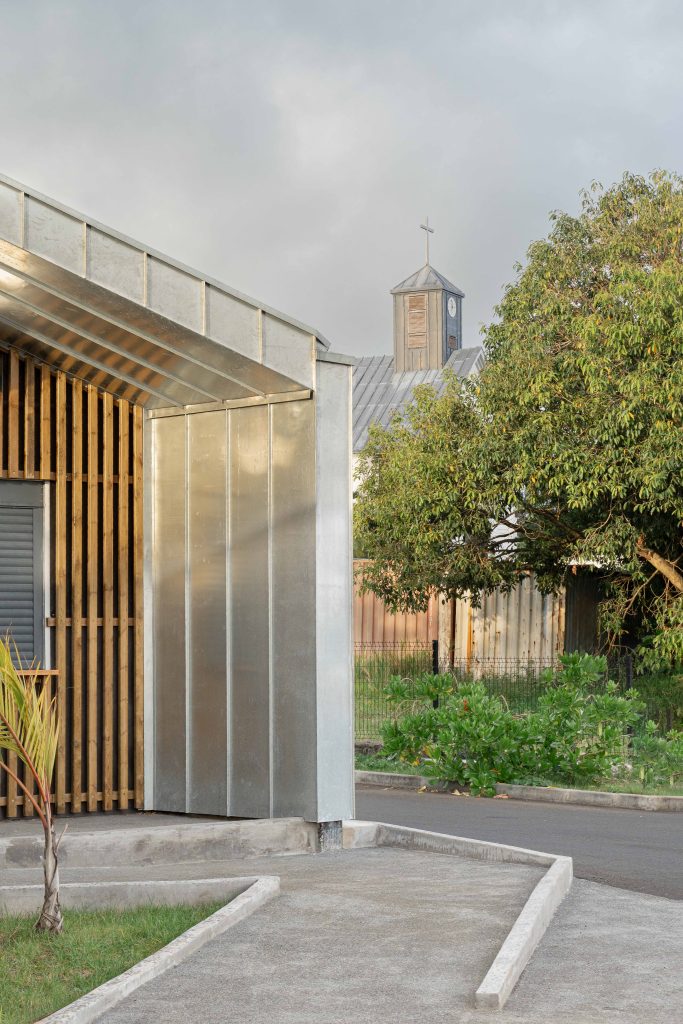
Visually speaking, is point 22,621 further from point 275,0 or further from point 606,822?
point 275,0

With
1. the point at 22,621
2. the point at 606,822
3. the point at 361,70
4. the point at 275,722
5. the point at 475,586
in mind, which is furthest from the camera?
the point at 475,586

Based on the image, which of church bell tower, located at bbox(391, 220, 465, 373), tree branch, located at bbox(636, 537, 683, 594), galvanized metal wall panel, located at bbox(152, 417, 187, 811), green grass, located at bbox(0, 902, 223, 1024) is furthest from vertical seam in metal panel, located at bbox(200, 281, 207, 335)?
church bell tower, located at bbox(391, 220, 465, 373)

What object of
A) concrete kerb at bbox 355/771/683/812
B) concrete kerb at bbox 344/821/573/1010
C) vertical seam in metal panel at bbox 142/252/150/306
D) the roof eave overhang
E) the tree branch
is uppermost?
vertical seam in metal panel at bbox 142/252/150/306

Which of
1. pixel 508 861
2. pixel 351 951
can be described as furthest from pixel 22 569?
pixel 351 951

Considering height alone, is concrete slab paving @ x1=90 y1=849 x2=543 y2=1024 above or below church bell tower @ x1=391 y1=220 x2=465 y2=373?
below

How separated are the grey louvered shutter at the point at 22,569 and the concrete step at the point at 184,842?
1.58 meters

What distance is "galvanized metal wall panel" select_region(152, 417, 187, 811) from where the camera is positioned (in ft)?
35.4

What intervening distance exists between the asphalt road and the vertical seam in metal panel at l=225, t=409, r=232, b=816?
2.66 m

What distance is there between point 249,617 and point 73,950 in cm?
385

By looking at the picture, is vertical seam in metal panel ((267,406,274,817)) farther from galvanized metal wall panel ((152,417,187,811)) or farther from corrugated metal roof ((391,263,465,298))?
corrugated metal roof ((391,263,465,298))

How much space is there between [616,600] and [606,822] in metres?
9.03

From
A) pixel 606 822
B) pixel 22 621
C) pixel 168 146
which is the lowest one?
pixel 606 822

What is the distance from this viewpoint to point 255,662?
33.6ft

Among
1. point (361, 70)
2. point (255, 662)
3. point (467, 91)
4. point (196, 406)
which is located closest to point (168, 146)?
point (361, 70)
